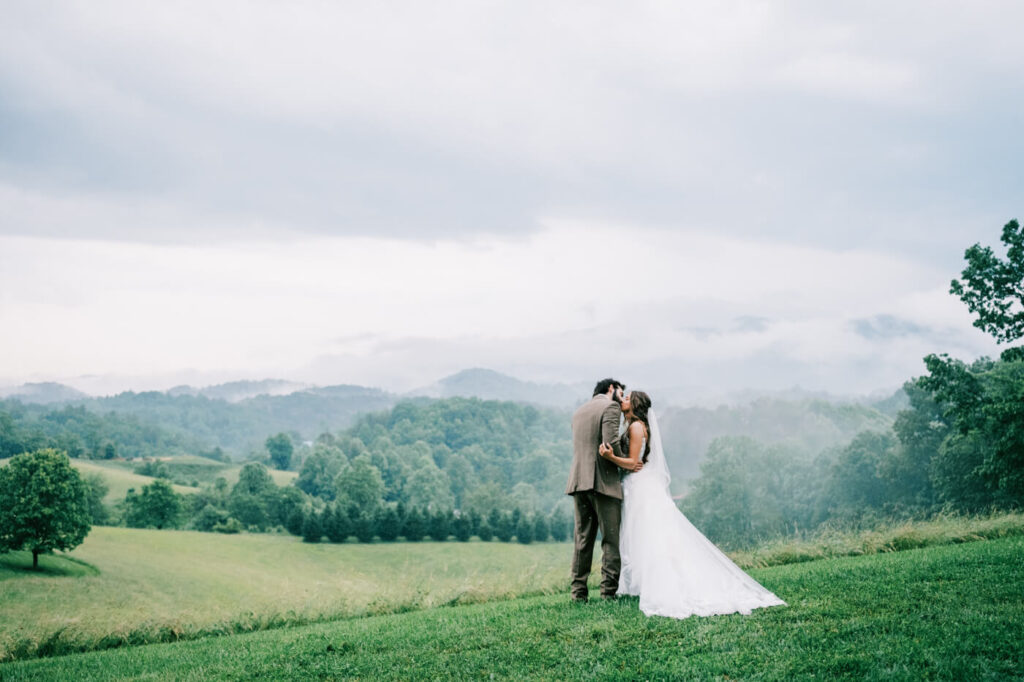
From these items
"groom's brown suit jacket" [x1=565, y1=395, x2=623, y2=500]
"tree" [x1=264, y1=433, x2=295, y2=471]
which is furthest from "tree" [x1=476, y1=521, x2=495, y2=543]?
"tree" [x1=264, y1=433, x2=295, y2=471]

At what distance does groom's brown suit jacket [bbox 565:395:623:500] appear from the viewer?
918 cm

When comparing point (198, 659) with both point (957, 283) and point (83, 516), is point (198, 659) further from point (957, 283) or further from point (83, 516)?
point (83, 516)

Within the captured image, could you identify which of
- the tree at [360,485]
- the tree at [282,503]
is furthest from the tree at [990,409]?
the tree at [360,485]

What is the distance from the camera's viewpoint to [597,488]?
364 inches

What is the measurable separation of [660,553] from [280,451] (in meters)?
158

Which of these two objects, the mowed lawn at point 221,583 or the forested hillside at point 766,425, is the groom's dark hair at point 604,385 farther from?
the forested hillside at point 766,425

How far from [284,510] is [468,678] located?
8957cm

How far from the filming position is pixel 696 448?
399ft

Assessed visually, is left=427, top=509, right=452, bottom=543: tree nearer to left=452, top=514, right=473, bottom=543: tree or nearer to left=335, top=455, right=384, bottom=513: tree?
left=452, top=514, right=473, bottom=543: tree

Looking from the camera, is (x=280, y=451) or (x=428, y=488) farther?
(x=280, y=451)

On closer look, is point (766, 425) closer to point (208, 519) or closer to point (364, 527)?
point (364, 527)

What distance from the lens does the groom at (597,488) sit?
9.20 meters

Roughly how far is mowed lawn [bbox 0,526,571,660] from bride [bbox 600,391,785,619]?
3612 millimetres

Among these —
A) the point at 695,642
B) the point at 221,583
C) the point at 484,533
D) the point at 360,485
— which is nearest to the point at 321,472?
the point at 360,485
